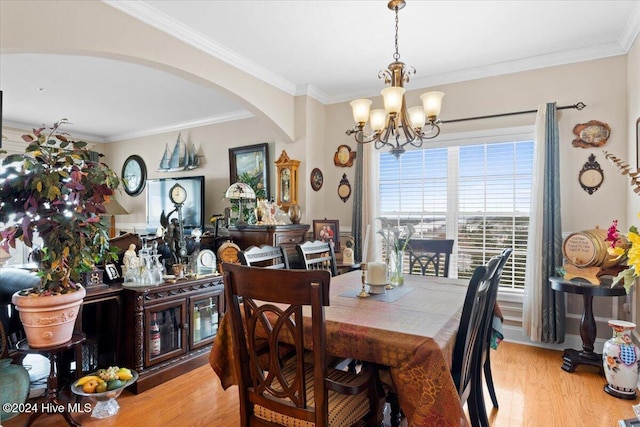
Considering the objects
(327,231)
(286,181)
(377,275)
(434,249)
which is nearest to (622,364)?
(434,249)

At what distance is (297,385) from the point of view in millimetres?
1376

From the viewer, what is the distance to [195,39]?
10.2 ft

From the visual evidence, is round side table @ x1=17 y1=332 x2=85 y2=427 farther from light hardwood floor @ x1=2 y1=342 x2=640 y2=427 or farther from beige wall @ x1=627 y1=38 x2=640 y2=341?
beige wall @ x1=627 y1=38 x2=640 y2=341

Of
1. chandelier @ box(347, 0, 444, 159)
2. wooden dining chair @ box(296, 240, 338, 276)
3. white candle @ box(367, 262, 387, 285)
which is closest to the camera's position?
white candle @ box(367, 262, 387, 285)

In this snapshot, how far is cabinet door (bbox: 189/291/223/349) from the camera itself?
304 cm

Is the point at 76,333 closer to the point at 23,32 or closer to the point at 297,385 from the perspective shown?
the point at 297,385

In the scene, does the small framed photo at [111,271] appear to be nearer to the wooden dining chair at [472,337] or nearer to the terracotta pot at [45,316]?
the terracotta pot at [45,316]

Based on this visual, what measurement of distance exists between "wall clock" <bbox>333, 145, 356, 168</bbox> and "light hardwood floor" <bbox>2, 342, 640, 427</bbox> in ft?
8.78

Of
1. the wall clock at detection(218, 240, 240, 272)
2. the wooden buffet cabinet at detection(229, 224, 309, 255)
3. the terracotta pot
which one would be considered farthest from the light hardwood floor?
the wooden buffet cabinet at detection(229, 224, 309, 255)

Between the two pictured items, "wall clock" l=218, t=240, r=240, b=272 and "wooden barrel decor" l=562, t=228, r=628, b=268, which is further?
"wall clock" l=218, t=240, r=240, b=272

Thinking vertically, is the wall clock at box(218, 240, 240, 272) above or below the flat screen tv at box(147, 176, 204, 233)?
below

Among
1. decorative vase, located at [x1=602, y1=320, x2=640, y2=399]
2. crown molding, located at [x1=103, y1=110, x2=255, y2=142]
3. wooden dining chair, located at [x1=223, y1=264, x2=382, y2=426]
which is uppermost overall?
crown molding, located at [x1=103, y1=110, x2=255, y2=142]

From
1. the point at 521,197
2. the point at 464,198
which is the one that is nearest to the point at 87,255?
the point at 464,198

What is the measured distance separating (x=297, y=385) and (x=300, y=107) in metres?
3.60
